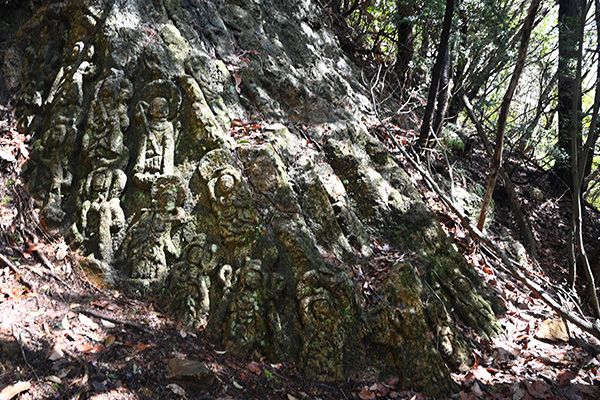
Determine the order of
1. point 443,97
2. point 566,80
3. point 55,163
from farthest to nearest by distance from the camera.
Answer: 1. point 566,80
2. point 443,97
3. point 55,163

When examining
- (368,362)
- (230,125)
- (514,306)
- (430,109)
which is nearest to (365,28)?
(430,109)

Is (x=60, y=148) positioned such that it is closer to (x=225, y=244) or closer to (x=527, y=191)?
(x=225, y=244)

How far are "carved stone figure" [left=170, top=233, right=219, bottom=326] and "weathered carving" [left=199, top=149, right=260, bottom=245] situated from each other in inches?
9.5

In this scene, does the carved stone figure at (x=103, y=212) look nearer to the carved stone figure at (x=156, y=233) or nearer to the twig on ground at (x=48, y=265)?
the carved stone figure at (x=156, y=233)

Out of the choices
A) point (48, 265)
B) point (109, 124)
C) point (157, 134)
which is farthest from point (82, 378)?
point (109, 124)

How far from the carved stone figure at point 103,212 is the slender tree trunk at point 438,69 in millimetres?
4902

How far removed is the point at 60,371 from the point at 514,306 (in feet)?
16.3

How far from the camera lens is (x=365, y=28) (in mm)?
10742

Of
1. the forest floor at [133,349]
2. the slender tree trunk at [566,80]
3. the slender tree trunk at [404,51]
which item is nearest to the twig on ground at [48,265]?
the forest floor at [133,349]

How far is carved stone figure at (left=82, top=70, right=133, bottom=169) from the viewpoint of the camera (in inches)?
167

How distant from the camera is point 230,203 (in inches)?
157

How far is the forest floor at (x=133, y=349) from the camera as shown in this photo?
2.57 m

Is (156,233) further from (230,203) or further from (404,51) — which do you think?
(404,51)

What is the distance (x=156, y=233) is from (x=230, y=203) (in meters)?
0.79
